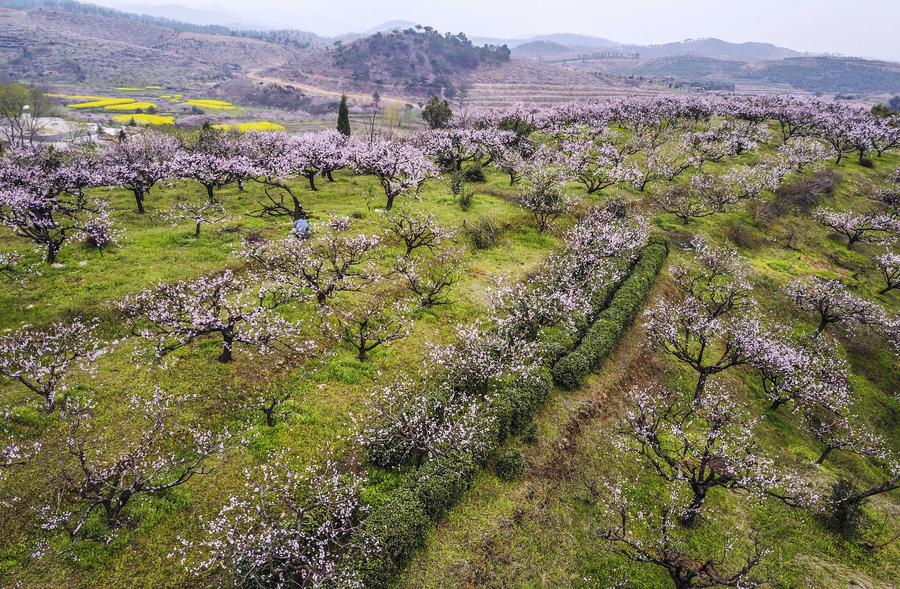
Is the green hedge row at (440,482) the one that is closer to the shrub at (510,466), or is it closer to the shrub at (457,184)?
the shrub at (510,466)

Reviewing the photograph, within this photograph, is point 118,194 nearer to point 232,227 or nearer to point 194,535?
point 232,227

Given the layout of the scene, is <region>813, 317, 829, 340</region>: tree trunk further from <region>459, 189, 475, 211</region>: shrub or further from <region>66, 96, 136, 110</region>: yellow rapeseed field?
<region>66, 96, 136, 110</region>: yellow rapeseed field

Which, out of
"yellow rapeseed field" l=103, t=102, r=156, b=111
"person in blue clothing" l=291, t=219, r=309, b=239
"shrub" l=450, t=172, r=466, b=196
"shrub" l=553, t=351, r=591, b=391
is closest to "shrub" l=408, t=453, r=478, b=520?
"shrub" l=553, t=351, r=591, b=391

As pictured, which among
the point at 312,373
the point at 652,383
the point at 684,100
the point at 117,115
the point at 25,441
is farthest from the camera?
the point at 117,115

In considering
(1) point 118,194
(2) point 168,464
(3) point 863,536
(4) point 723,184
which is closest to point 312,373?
(2) point 168,464

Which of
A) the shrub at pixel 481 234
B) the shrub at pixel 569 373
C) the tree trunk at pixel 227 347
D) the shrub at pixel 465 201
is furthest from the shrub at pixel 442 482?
the shrub at pixel 465 201

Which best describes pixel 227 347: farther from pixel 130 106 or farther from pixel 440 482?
pixel 130 106
